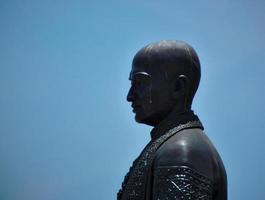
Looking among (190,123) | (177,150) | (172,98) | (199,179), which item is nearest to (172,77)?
(172,98)

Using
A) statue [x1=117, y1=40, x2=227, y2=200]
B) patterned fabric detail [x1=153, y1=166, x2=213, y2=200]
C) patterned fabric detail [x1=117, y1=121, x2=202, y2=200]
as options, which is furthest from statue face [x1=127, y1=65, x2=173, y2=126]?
patterned fabric detail [x1=153, y1=166, x2=213, y2=200]

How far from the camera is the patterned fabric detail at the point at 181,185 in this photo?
8.90 ft

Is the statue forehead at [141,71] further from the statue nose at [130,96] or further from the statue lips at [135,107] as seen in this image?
the statue lips at [135,107]

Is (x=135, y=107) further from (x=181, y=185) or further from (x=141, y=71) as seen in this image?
(x=181, y=185)

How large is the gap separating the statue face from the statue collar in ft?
0.17

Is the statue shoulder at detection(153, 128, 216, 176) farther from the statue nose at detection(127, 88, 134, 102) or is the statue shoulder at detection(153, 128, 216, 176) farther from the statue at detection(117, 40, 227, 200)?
the statue nose at detection(127, 88, 134, 102)

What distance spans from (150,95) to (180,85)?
237 mm

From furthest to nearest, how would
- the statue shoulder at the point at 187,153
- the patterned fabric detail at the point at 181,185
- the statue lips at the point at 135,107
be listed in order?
the statue lips at the point at 135,107 → the statue shoulder at the point at 187,153 → the patterned fabric detail at the point at 181,185

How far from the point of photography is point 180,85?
3.36 m

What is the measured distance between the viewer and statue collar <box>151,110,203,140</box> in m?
3.33

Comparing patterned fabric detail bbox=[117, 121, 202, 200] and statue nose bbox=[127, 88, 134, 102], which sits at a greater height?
statue nose bbox=[127, 88, 134, 102]

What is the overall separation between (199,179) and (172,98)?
2.54 feet

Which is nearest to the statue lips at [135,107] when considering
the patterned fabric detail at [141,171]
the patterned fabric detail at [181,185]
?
the patterned fabric detail at [141,171]

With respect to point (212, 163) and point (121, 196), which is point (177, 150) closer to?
point (212, 163)
